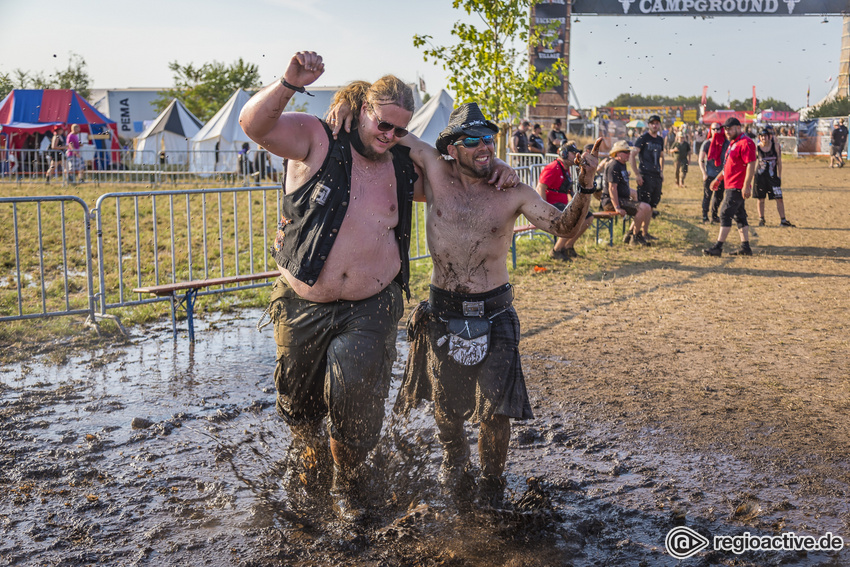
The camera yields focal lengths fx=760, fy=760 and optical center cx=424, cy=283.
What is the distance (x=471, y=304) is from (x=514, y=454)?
114cm

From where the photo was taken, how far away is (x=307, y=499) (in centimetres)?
376

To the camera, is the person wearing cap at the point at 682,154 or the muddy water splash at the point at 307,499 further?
the person wearing cap at the point at 682,154

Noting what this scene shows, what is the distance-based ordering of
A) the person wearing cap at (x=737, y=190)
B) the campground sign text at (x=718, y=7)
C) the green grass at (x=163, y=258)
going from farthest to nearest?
the campground sign text at (x=718, y=7)
the person wearing cap at (x=737, y=190)
the green grass at (x=163, y=258)

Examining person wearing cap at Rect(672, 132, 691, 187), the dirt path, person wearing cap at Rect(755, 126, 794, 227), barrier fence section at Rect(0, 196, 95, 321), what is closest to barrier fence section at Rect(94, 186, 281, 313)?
barrier fence section at Rect(0, 196, 95, 321)

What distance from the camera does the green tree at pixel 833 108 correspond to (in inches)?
1677

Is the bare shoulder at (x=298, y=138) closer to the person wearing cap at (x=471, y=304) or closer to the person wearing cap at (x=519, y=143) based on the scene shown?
the person wearing cap at (x=471, y=304)

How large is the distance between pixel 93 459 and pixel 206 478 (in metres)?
0.71

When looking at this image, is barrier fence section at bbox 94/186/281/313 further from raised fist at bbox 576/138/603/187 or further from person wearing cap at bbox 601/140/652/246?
person wearing cap at bbox 601/140/652/246

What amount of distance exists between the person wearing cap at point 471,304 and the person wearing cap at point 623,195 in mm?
7663

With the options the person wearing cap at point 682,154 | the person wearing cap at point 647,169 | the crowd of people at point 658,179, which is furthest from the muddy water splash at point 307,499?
the person wearing cap at point 682,154

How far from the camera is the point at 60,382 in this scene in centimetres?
558

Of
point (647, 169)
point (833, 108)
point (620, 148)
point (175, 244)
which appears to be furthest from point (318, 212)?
point (833, 108)

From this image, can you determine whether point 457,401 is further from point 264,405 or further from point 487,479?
point 264,405

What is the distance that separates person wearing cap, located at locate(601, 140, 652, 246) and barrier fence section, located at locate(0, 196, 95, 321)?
7155 mm
